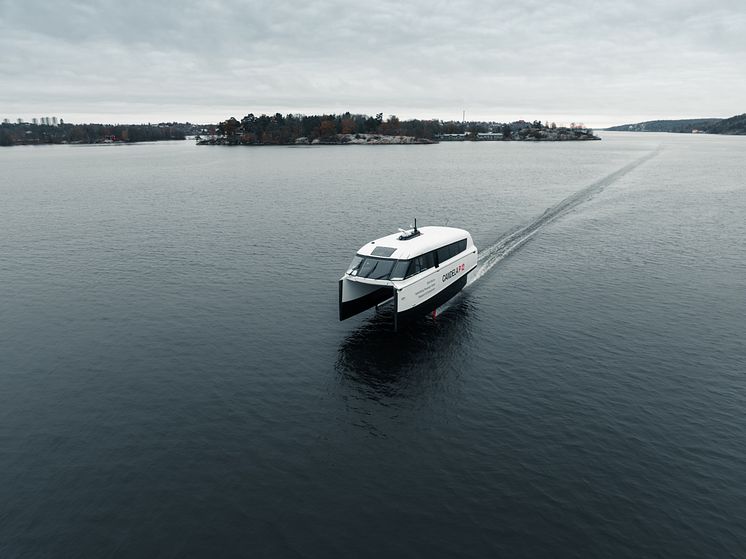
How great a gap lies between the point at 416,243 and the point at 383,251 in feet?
10.5

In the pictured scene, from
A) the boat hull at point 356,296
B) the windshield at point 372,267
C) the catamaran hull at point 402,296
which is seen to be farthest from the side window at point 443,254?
the windshield at point 372,267

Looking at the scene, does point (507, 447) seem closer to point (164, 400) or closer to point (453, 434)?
point (453, 434)

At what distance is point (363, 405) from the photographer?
1193 inches

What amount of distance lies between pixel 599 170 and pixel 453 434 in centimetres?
15115

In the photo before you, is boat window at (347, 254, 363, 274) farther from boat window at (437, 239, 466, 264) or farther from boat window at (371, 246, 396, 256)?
boat window at (437, 239, 466, 264)

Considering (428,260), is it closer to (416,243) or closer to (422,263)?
(422,263)

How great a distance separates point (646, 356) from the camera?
35.4 m

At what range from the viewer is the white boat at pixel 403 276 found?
39.1 m

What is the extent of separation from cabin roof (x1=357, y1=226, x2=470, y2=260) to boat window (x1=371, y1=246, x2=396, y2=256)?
240 millimetres

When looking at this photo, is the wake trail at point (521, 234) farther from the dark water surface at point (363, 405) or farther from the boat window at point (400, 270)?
the boat window at point (400, 270)

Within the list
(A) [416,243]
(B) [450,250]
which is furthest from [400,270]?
(B) [450,250]

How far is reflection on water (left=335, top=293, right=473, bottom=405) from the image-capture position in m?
32.6

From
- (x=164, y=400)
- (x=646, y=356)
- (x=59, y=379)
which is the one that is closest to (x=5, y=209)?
(x=59, y=379)

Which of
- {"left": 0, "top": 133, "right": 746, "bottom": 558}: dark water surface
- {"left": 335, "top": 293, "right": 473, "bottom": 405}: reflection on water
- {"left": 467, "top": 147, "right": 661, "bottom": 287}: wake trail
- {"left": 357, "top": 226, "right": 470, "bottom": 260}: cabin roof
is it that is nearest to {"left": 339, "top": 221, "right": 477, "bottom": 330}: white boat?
{"left": 357, "top": 226, "right": 470, "bottom": 260}: cabin roof
